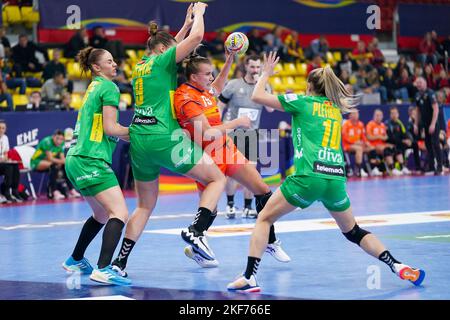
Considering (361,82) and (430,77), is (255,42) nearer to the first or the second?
(361,82)

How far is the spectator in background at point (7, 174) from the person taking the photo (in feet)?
53.0

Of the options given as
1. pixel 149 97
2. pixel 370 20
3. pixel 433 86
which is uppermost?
pixel 149 97

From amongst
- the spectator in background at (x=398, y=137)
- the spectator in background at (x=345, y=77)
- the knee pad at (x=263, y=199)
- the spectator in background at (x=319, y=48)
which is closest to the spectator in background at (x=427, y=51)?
the spectator in background at (x=319, y=48)

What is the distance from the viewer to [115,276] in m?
7.37

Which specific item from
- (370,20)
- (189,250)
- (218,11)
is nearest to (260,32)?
(218,11)

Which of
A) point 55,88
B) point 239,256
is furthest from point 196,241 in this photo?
point 55,88

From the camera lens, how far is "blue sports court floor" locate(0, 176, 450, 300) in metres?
7.03

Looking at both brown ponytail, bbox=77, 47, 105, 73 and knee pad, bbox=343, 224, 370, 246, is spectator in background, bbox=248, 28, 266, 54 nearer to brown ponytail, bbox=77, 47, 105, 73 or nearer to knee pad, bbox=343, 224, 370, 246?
brown ponytail, bbox=77, 47, 105, 73

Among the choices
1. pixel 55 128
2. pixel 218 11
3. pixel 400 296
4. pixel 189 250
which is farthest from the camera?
pixel 218 11

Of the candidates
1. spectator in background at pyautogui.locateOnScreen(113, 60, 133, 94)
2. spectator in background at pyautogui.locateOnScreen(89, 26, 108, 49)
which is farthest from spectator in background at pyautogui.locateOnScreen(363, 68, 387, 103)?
spectator in background at pyautogui.locateOnScreen(89, 26, 108, 49)

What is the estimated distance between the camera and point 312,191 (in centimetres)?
700
